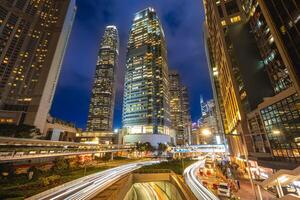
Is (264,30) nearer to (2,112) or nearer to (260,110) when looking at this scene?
(260,110)

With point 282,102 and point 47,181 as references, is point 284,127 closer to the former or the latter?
point 282,102

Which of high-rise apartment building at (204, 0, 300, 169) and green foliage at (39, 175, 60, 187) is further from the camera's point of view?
green foliage at (39, 175, 60, 187)

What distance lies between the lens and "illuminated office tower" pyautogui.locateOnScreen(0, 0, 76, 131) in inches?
3452

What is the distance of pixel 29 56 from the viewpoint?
10669cm

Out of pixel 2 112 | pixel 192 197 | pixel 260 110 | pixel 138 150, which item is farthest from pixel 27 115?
pixel 260 110

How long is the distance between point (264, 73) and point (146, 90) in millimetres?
111333

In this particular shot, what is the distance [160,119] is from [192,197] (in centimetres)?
12489

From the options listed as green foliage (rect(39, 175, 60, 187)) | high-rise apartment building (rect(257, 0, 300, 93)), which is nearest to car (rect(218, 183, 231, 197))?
high-rise apartment building (rect(257, 0, 300, 93))

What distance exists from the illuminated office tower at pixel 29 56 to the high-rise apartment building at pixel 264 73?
325 feet

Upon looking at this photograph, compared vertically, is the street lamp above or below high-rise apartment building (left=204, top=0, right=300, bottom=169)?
below

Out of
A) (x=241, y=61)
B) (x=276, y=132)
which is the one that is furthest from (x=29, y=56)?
(x=276, y=132)

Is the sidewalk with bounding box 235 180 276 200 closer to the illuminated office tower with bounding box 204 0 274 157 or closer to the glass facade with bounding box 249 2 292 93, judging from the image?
the illuminated office tower with bounding box 204 0 274 157

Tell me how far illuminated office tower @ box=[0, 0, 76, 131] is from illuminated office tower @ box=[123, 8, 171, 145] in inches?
2667

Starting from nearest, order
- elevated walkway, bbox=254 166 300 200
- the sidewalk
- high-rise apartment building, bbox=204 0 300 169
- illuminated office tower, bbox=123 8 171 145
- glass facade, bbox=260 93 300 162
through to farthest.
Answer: elevated walkway, bbox=254 166 300 200 < the sidewalk < high-rise apartment building, bbox=204 0 300 169 < glass facade, bbox=260 93 300 162 < illuminated office tower, bbox=123 8 171 145
